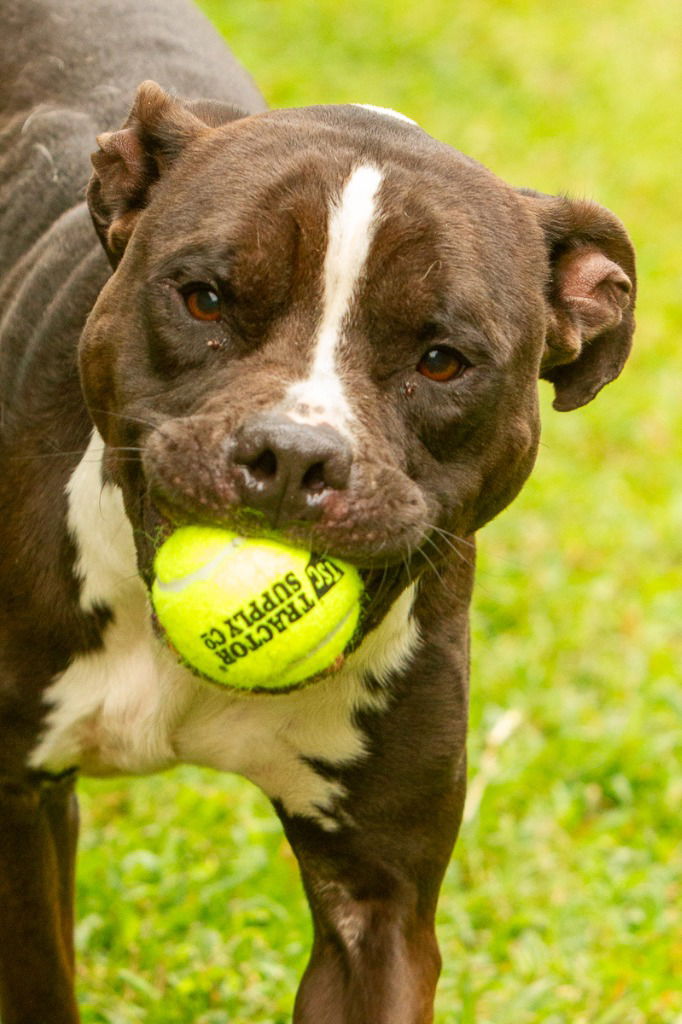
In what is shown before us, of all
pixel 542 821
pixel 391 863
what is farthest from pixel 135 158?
pixel 542 821

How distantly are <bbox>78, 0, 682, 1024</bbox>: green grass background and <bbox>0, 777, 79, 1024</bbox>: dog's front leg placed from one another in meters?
0.37

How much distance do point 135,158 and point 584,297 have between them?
35.8 inches

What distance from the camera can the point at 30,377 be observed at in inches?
148

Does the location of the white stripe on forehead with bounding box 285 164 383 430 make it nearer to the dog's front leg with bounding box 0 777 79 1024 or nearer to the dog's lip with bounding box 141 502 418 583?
the dog's lip with bounding box 141 502 418 583

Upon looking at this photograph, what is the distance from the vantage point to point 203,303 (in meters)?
3.23


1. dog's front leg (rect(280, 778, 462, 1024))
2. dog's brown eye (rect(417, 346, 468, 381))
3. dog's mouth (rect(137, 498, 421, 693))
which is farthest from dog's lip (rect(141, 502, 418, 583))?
dog's front leg (rect(280, 778, 462, 1024))

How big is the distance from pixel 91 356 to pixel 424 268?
648mm

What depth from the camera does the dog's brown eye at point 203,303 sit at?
322 centimetres

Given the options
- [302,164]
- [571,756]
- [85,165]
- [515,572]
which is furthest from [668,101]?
[302,164]

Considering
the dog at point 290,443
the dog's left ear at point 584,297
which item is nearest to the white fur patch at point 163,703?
the dog at point 290,443

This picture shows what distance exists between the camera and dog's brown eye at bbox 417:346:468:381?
324 cm

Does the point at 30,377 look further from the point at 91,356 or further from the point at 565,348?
the point at 565,348

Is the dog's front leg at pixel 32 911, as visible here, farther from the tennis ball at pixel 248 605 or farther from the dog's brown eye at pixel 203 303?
the dog's brown eye at pixel 203 303

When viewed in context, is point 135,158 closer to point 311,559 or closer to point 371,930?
point 311,559
